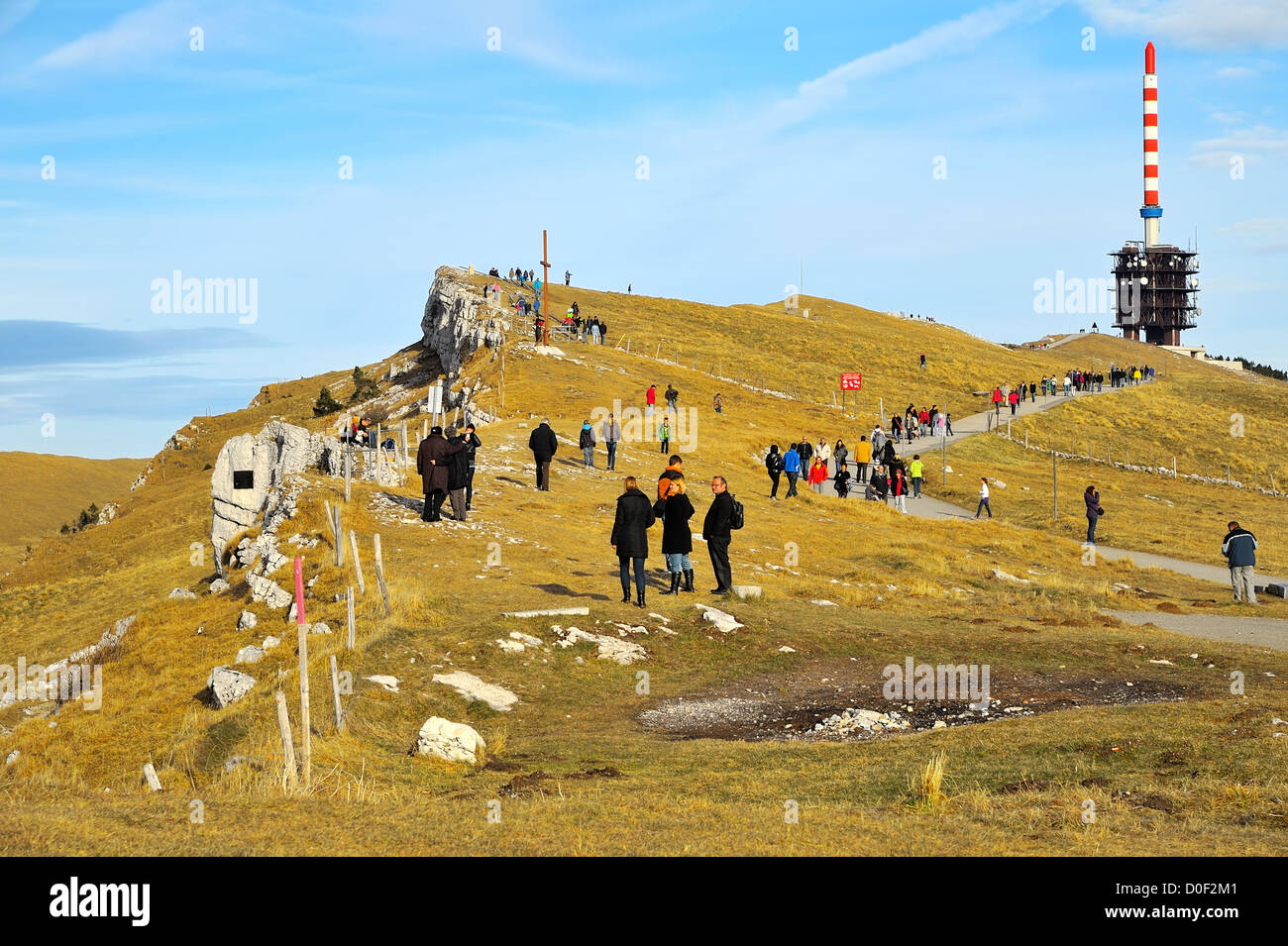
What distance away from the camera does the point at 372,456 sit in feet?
105

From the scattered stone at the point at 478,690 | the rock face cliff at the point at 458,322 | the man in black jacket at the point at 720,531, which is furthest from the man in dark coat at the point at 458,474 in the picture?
the rock face cliff at the point at 458,322

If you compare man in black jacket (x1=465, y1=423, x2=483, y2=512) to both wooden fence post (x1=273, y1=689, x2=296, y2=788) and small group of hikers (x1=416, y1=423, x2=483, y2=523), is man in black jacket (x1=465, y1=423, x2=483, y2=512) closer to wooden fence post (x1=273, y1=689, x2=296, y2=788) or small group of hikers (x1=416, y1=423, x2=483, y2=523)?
small group of hikers (x1=416, y1=423, x2=483, y2=523)

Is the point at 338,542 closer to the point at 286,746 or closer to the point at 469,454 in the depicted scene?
the point at 469,454

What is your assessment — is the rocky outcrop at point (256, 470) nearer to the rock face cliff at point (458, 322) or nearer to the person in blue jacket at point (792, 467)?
the person in blue jacket at point (792, 467)

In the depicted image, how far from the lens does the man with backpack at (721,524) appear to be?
20016mm

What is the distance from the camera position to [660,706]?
50.8 ft

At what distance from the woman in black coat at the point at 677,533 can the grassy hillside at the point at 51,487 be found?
97854mm

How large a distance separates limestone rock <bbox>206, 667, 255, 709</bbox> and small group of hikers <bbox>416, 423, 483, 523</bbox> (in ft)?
27.1

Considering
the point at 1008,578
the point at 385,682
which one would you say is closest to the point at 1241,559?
the point at 1008,578

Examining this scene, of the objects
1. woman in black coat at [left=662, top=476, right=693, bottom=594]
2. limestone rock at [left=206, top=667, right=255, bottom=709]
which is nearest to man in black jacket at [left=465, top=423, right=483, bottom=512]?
woman in black coat at [left=662, top=476, right=693, bottom=594]

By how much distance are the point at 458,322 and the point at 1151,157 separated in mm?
104623
